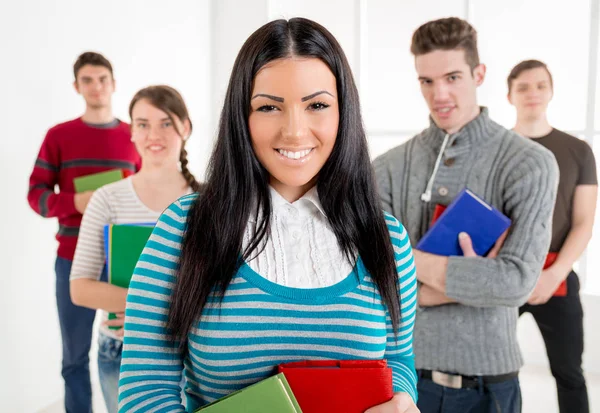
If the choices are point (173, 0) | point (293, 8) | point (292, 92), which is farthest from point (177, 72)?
point (292, 92)

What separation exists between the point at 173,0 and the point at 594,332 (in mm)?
4092

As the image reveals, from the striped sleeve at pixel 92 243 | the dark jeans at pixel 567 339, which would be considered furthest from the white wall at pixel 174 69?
the dark jeans at pixel 567 339

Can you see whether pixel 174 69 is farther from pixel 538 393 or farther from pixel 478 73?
pixel 538 393

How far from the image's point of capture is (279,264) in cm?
97

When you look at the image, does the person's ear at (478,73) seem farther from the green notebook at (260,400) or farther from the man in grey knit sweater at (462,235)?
the green notebook at (260,400)

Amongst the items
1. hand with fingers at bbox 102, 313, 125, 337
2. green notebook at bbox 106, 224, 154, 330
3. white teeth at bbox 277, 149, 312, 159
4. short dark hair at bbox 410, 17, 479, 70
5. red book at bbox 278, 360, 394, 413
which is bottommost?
hand with fingers at bbox 102, 313, 125, 337

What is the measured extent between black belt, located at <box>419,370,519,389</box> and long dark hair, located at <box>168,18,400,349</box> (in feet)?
2.25

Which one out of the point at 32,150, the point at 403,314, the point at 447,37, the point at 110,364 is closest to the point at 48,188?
the point at 32,150

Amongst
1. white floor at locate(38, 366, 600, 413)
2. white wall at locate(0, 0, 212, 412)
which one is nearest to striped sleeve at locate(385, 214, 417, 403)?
white wall at locate(0, 0, 212, 412)

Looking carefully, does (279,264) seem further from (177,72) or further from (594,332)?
(177,72)

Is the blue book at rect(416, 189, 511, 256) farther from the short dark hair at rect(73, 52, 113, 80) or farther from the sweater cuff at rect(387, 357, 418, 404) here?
the short dark hair at rect(73, 52, 113, 80)

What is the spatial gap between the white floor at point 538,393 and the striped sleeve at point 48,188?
4.12ft

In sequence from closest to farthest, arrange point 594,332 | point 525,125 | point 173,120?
point 173,120 → point 525,125 → point 594,332

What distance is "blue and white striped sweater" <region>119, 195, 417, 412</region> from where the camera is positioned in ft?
2.98
